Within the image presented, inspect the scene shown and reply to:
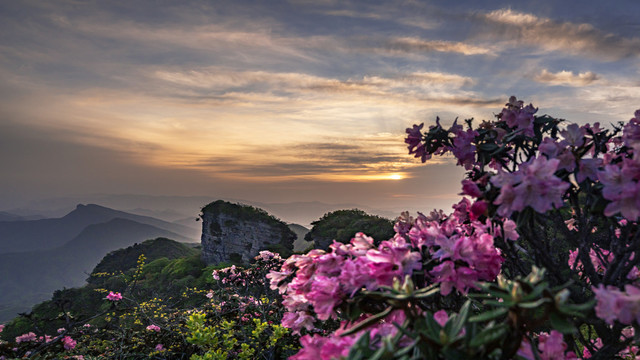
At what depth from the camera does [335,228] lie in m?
24.6

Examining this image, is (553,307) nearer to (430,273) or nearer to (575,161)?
(430,273)

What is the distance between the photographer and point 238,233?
3747 centimetres

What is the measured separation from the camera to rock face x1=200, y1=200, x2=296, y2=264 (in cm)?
3591

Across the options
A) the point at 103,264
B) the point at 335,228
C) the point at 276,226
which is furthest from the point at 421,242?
the point at 103,264

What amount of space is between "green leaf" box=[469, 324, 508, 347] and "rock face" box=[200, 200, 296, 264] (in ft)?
110

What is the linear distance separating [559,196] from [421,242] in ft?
2.48

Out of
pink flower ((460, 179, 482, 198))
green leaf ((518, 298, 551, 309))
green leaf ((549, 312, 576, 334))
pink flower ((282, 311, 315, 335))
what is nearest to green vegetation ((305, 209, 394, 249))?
pink flower ((282, 311, 315, 335))

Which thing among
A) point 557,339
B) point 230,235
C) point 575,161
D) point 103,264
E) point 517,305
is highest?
Result: point 575,161

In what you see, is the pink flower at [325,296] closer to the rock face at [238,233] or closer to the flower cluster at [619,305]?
the flower cluster at [619,305]

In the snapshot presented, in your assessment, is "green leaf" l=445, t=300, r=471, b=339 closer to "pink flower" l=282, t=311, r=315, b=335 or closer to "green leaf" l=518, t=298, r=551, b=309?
"green leaf" l=518, t=298, r=551, b=309

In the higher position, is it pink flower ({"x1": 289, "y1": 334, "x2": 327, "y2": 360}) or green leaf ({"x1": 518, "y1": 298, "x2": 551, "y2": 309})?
green leaf ({"x1": 518, "y1": 298, "x2": 551, "y2": 309})

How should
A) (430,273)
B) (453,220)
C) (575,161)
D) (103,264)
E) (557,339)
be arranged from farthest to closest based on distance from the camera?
(103,264) < (453,220) < (575,161) < (430,273) < (557,339)

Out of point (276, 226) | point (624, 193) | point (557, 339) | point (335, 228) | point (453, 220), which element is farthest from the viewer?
point (276, 226)

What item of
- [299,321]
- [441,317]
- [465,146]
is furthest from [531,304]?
[465,146]
